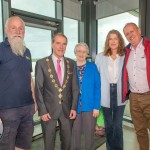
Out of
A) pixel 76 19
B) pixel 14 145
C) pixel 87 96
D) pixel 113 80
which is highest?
pixel 76 19

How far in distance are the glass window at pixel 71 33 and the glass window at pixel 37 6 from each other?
481 mm

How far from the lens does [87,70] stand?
89.3 inches

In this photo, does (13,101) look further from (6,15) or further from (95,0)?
(95,0)

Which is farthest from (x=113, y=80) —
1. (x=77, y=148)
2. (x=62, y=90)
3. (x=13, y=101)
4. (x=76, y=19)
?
(x=76, y=19)

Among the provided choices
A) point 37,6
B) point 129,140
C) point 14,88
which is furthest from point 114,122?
point 37,6

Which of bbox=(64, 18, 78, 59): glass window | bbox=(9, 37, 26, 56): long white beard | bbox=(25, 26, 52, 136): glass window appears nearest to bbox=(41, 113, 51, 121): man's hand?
bbox=(9, 37, 26, 56): long white beard

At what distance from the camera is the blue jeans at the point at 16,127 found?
1.85m

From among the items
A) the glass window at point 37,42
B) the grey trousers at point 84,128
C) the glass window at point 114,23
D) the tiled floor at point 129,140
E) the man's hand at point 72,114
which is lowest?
the tiled floor at point 129,140

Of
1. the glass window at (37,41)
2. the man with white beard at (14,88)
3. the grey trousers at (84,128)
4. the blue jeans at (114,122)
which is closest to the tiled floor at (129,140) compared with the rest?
the blue jeans at (114,122)

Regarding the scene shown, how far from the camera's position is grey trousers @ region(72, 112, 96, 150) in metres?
2.26

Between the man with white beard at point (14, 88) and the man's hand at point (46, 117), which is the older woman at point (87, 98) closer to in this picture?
the man's hand at point (46, 117)

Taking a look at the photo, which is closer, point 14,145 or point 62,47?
point 14,145

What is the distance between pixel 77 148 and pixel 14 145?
766mm

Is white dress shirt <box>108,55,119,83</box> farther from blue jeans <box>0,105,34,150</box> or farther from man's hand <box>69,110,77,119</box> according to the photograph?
blue jeans <box>0,105,34,150</box>
